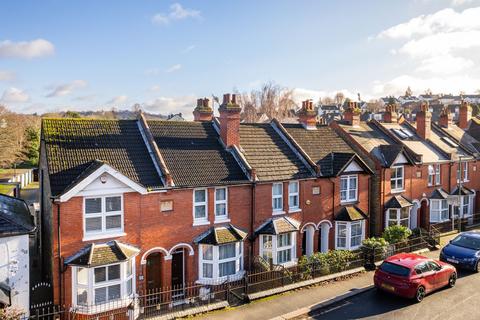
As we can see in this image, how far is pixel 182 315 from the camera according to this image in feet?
50.4

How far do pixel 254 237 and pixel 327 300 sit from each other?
4.88 meters

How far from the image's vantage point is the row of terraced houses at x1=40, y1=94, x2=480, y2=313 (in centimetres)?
1596

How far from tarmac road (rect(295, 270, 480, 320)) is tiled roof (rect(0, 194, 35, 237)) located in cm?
1110

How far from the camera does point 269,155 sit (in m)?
22.8

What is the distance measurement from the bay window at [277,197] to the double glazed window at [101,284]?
27.2 ft

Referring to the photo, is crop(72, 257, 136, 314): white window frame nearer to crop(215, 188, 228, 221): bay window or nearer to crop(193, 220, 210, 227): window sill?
crop(193, 220, 210, 227): window sill

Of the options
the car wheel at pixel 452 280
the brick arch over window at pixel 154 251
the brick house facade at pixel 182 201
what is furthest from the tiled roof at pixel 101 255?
the car wheel at pixel 452 280

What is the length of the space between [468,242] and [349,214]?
253 inches

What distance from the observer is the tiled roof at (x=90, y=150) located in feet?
54.4

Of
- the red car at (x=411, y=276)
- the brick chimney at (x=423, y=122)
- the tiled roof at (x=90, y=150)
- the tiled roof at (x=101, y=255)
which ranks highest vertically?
the brick chimney at (x=423, y=122)

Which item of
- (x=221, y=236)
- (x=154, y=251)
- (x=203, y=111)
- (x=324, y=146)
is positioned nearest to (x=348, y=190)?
(x=324, y=146)

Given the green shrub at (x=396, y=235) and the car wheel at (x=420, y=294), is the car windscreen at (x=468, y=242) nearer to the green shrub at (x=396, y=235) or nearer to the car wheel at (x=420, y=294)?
the green shrub at (x=396, y=235)

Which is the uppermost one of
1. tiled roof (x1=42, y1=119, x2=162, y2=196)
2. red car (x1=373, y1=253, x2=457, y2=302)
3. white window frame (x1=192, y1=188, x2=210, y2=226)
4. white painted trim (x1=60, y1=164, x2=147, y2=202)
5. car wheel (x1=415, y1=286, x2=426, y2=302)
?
tiled roof (x1=42, y1=119, x2=162, y2=196)

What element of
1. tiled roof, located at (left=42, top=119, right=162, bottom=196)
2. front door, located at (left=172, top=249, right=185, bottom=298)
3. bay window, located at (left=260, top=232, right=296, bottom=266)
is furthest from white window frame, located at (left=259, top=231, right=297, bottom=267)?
tiled roof, located at (left=42, top=119, right=162, bottom=196)
